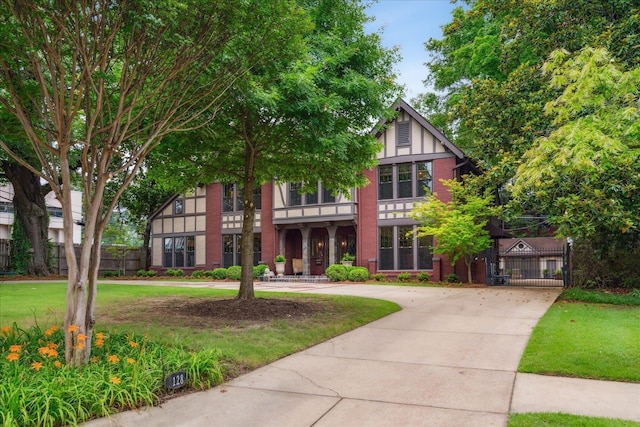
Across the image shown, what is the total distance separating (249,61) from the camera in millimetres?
7027

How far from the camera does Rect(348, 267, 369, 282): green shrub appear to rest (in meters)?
22.8

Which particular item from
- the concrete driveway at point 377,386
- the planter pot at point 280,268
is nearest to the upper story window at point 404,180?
the planter pot at point 280,268

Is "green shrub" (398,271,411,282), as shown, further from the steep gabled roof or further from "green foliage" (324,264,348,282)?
the steep gabled roof

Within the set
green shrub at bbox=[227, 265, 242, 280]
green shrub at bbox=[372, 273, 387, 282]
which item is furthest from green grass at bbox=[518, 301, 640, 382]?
green shrub at bbox=[227, 265, 242, 280]

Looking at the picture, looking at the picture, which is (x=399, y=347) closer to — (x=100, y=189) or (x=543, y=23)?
(x=100, y=189)

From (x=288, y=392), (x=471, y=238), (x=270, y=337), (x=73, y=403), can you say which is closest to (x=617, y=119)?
(x=288, y=392)

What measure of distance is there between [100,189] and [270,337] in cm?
356

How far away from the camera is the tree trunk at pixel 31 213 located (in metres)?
25.2

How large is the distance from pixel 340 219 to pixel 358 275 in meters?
3.34

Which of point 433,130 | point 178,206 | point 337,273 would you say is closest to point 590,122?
point 433,130

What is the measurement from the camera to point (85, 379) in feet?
15.1

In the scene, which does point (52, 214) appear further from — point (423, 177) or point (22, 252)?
point (423, 177)

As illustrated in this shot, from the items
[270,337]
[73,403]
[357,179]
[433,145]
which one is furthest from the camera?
[433,145]

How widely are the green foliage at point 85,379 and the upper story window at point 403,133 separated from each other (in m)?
19.0
